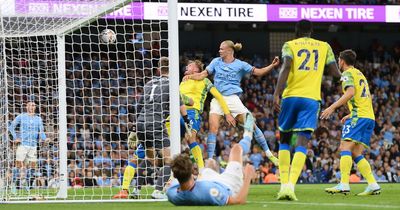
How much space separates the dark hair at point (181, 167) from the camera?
8.53m

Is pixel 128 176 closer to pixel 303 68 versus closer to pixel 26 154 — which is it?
pixel 303 68

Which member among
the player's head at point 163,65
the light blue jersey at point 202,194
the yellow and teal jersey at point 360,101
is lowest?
the light blue jersey at point 202,194

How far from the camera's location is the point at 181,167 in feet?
28.0

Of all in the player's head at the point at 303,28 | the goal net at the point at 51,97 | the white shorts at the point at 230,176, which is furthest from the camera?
the goal net at the point at 51,97

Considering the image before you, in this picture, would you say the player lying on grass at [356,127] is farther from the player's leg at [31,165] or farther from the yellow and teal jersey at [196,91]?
the player's leg at [31,165]

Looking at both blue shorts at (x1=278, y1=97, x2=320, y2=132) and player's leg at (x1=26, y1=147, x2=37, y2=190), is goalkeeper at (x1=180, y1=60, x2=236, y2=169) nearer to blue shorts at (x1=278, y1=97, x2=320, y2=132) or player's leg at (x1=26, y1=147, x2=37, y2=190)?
player's leg at (x1=26, y1=147, x2=37, y2=190)

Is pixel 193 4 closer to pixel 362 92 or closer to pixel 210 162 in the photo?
pixel 362 92

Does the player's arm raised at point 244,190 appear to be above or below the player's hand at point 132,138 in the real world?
below

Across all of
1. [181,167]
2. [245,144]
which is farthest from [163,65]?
[181,167]

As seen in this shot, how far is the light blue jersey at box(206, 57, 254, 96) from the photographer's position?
14.0m

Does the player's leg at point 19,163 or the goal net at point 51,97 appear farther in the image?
the player's leg at point 19,163

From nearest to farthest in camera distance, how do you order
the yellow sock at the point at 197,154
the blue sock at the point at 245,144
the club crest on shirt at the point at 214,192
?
1. the club crest on shirt at the point at 214,192
2. the blue sock at the point at 245,144
3. the yellow sock at the point at 197,154

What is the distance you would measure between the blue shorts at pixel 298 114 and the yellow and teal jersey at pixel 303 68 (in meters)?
0.07

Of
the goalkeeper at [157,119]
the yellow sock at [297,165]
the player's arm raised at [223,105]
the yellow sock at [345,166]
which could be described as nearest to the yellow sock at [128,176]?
the goalkeeper at [157,119]
